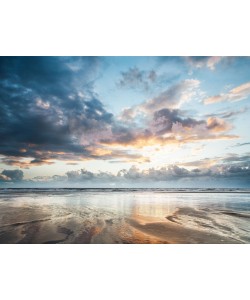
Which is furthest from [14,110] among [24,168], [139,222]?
[139,222]

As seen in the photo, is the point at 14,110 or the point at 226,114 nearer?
the point at 226,114

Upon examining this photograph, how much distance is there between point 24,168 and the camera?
33.1 feet

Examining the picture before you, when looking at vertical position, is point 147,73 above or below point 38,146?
above

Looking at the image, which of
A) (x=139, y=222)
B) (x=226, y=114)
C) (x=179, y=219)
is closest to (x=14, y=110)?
(x=139, y=222)

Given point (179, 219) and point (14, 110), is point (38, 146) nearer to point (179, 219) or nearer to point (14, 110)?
point (14, 110)

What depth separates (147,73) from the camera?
290 inches

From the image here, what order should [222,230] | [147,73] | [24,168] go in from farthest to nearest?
[24,168] → [147,73] → [222,230]
